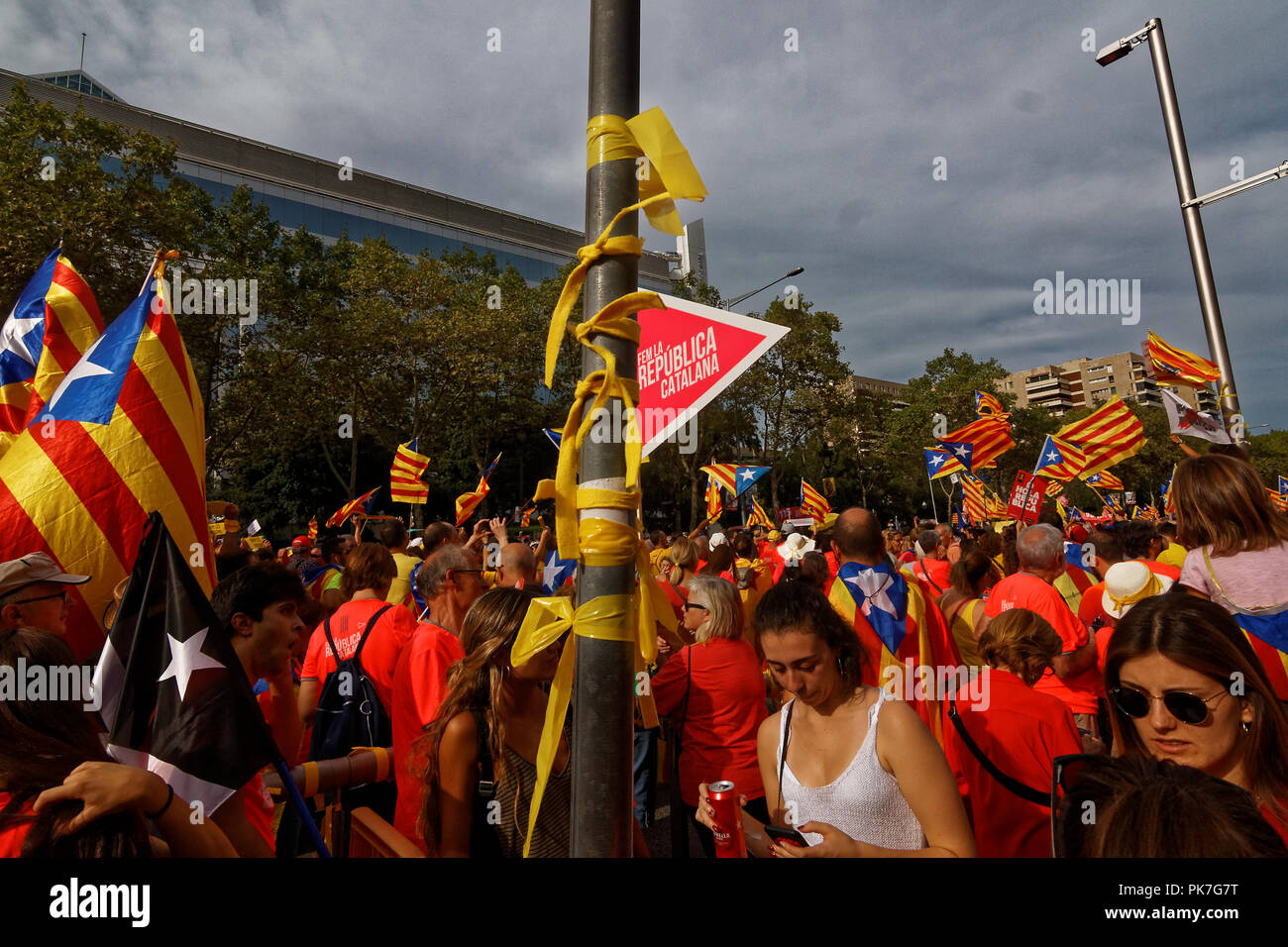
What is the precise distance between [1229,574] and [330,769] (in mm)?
3722

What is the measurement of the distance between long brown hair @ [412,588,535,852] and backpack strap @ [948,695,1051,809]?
1597mm

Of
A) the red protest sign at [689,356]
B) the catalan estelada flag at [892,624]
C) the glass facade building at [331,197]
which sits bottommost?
the catalan estelada flag at [892,624]

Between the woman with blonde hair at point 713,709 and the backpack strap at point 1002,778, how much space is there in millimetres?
1289

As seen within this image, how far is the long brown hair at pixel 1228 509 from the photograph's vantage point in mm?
3064

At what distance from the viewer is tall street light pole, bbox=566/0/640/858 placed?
4.83 feet

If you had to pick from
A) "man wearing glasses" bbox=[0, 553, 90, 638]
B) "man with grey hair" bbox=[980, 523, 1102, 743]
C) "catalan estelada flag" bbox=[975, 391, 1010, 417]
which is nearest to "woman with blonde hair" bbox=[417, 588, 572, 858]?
"man wearing glasses" bbox=[0, 553, 90, 638]

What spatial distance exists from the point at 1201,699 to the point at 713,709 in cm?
220

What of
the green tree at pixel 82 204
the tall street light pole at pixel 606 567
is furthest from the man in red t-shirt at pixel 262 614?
the green tree at pixel 82 204

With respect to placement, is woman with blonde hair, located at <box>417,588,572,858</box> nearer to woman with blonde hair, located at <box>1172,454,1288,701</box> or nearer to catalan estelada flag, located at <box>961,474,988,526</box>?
woman with blonde hair, located at <box>1172,454,1288,701</box>

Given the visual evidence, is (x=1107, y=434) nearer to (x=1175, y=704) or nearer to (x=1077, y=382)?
(x=1175, y=704)

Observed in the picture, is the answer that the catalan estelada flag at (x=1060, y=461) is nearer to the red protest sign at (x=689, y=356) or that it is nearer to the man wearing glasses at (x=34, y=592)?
the red protest sign at (x=689, y=356)
